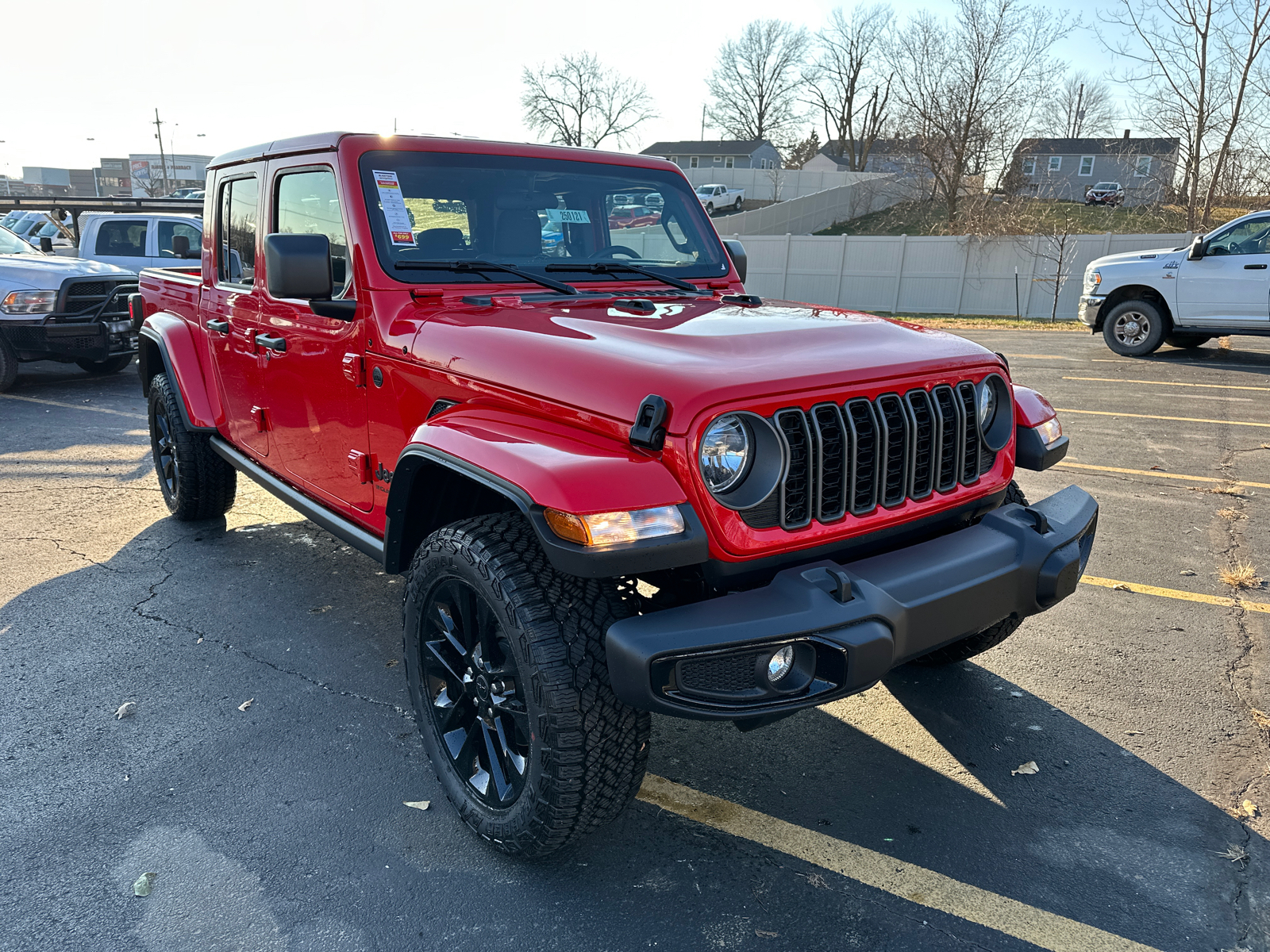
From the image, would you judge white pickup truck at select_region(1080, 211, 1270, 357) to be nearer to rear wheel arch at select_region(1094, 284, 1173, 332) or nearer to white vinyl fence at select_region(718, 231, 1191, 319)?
rear wheel arch at select_region(1094, 284, 1173, 332)

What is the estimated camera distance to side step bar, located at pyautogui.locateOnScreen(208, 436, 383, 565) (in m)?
3.21

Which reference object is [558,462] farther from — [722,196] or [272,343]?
[722,196]

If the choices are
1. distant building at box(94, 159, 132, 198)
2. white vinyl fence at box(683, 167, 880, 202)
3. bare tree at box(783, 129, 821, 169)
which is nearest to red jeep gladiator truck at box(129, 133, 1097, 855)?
white vinyl fence at box(683, 167, 880, 202)

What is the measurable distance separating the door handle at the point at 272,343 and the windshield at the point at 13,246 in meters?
8.45

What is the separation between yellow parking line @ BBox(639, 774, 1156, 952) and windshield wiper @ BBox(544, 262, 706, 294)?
6.24 ft

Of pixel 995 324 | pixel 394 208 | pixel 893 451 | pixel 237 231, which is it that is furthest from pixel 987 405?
pixel 995 324

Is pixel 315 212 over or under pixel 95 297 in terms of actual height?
over

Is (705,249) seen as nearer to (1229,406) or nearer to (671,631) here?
(671,631)

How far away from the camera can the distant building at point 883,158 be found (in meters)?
37.5

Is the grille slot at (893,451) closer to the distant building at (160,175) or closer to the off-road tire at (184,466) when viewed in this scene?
the off-road tire at (184,466)

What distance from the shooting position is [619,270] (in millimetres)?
3512

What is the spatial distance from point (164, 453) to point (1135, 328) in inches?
476

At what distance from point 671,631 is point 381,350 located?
1612mm

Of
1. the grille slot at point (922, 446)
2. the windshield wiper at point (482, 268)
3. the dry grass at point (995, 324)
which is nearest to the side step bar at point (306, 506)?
the windshield wiper at point (482, 268)
